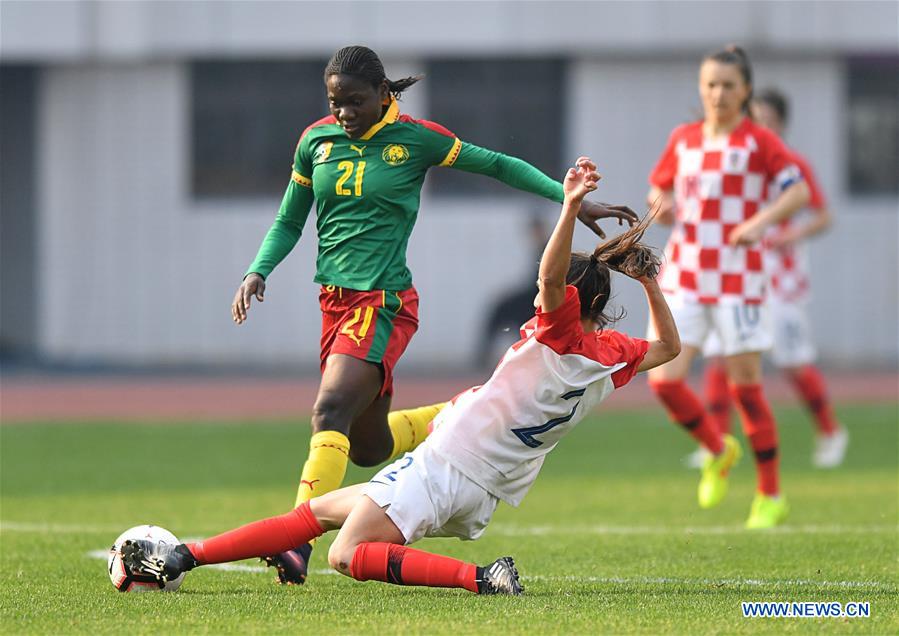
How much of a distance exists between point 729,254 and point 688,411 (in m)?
0.88

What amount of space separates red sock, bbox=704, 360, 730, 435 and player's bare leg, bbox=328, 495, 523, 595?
539 centimetres

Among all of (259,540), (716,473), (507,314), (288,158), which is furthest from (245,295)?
(288,158)

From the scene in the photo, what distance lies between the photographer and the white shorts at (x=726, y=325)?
27.2 ft

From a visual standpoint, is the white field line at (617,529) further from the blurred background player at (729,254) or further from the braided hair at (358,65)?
the braided hair at (358,65)

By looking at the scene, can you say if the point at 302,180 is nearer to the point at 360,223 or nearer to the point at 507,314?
the point at 360,223

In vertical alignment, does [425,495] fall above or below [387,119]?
below

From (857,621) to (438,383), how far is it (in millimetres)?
15102

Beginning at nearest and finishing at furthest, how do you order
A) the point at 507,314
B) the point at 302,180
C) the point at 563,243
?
the point at 563,243 → the point at 302,180 → the point at 507,314

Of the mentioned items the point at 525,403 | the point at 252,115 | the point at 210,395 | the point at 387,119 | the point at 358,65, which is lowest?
the point at 210,395

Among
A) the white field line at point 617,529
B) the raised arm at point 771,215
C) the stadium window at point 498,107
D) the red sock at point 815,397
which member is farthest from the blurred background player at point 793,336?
the stadium window at point 498,107

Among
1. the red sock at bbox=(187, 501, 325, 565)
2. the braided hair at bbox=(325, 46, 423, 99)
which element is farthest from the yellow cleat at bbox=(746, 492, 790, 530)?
the braided hair at bbox=(325, 46, 423, 99)

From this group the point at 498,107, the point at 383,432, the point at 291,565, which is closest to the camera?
the point at 291,565

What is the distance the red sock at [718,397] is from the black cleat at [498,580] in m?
5.37

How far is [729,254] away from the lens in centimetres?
838
